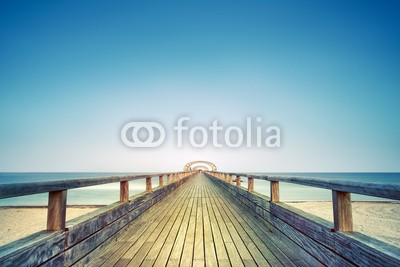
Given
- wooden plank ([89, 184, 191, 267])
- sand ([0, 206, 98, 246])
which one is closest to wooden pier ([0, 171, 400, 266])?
wooden plank ([89, 184, 191, 267])

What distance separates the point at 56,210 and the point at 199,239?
2.14m

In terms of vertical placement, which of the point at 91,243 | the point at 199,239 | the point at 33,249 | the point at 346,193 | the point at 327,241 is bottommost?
the point at 199,239

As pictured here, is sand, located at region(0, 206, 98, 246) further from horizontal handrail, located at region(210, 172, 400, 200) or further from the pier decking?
horizontal handrail, located at region(210, 172, 400, 200)

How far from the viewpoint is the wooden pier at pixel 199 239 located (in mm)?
1718

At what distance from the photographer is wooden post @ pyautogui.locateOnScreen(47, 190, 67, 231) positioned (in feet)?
6.74

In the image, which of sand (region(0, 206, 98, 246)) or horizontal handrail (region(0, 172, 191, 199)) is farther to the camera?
sand (region(0, 206, 98, 246))

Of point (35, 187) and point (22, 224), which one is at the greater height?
point (35, 187)

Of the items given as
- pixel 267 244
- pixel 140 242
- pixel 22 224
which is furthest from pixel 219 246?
pixel 22 224

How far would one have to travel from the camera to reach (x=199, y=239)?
11.7 ft

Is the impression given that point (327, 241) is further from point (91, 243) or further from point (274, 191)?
point (91, 243)

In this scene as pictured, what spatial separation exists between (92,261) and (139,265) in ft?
1.69

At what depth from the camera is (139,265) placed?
100 inches

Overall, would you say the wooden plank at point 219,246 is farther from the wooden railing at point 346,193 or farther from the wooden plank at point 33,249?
the wooden plank at point 33,249

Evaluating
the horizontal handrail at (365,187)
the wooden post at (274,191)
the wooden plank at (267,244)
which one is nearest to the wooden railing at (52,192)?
the wooden plank at (267,244)
